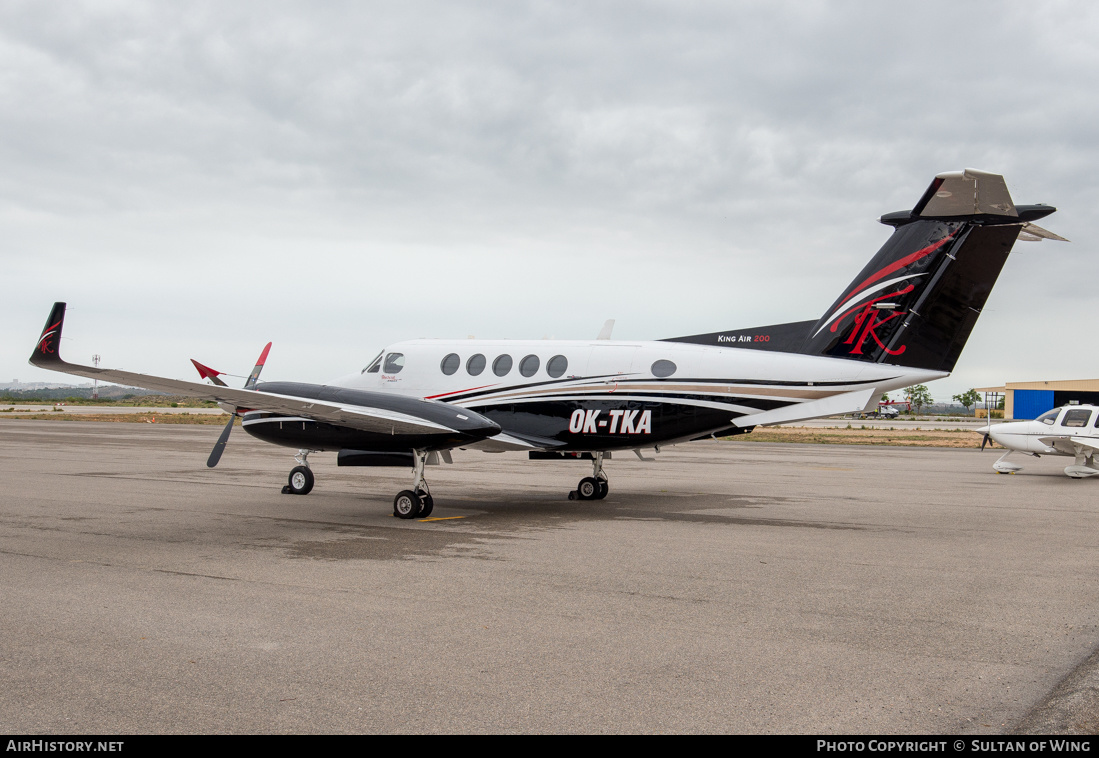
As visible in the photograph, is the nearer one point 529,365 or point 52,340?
point 52,340

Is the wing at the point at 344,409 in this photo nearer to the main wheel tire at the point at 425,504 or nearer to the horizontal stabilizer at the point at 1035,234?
the main wheel tire at the point at 425,504

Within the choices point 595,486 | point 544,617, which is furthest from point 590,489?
point 544,617

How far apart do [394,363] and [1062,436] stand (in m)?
17.1

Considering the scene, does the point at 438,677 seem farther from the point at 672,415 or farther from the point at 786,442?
the point at 786,442

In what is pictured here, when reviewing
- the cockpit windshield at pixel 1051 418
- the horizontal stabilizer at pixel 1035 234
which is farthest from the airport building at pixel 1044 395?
the horizontal stabilizer at pixel 1035 234

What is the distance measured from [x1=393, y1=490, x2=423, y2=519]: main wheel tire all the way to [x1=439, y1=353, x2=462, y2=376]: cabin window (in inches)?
126

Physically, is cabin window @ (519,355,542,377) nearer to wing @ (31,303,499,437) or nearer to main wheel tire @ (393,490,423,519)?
wing @ (31,303,499,437)

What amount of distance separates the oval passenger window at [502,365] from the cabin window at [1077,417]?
616 inches

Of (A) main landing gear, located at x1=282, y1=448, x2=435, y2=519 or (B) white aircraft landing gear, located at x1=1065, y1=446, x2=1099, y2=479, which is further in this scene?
(B) white aircraft landing gear, located at x1=1065, y1=446, x2=1099, y2=479

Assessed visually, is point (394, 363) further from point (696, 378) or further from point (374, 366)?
point (696, 378)

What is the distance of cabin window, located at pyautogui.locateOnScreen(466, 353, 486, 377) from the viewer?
584 inches

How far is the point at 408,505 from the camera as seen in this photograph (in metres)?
12.4

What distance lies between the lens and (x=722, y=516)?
42.9ft

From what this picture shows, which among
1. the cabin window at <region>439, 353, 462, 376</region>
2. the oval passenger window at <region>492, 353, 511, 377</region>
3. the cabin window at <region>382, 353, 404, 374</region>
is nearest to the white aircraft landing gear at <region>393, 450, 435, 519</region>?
the oval passenger window at <region>492, 353, 511, 377</region>
